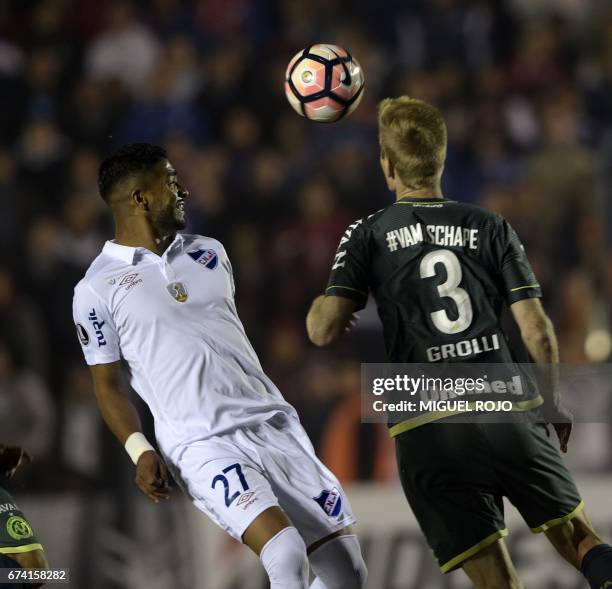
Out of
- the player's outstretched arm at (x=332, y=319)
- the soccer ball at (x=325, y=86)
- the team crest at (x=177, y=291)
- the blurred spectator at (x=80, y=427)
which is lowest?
the blurred spectator at (x=80, y=427)

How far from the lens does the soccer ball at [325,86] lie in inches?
193

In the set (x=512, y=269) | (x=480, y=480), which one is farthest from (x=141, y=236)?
(x=480, y=480)

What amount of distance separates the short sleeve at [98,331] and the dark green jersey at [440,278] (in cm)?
89

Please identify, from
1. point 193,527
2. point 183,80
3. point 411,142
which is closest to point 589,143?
point 183,80

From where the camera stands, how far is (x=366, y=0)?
34.6 ft

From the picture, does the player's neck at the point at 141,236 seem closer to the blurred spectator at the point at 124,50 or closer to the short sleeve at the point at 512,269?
the short sleeve at the point at 512,269

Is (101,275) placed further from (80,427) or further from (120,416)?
(80,427)

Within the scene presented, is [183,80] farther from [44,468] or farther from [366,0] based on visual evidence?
[44,468]

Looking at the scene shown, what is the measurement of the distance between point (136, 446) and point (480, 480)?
50.2 inches

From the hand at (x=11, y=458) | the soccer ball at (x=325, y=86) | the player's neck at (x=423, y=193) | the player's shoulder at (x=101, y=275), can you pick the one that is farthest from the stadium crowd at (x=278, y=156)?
the player's neck at (x=423, y=193)

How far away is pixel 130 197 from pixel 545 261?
15.8 feet

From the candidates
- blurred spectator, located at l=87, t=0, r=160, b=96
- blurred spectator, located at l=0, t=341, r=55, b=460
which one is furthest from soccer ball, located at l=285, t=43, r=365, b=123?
blurred spectator, located at l=87, t=0, r=160, b=96

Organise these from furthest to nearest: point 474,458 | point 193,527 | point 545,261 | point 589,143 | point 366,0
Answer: point 366,0, point 589,143, point 545,261, point 193,527, point 474,458

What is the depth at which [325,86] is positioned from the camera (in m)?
4.93
